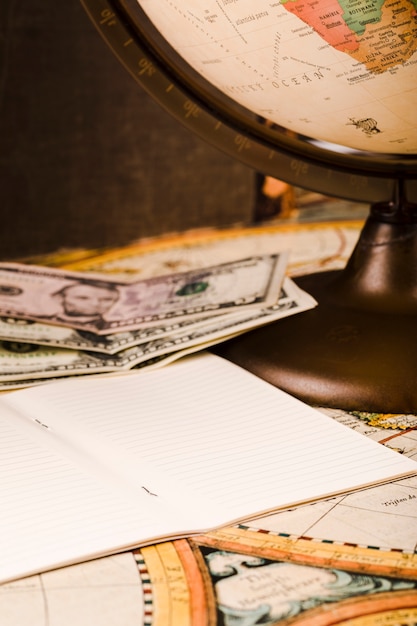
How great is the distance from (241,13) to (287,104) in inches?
4.6

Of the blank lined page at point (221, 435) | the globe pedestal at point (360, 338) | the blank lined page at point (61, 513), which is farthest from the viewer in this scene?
the globe pedestal at point (360, 338)

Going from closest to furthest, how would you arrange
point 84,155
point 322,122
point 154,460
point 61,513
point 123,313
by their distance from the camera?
point 61,513 → point 154,460 → point 322,122 → point 123,313 → point 84,155

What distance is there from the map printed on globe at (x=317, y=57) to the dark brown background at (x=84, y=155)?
1.00 metres

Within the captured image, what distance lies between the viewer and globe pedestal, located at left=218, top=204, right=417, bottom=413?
39.9 inches

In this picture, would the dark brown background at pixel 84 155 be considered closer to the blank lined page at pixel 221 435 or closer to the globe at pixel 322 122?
the globe at pixel 322 122

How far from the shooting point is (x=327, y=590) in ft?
2.23

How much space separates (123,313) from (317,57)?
1.59 feet

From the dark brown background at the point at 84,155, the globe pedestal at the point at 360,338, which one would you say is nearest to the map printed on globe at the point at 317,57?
the globe pedestal at the point at 360,338

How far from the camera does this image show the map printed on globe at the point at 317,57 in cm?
87

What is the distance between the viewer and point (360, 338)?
1.07 meters

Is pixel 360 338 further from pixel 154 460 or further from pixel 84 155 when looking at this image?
pixel 84 155

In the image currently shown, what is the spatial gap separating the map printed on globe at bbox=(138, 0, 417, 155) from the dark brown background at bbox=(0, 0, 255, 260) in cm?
100

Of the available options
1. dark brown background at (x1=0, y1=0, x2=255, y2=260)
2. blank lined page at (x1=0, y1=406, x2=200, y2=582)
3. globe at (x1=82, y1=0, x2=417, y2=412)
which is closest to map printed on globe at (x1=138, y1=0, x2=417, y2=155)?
globe at (x1=82, y1=0, x2=417, y2=412)

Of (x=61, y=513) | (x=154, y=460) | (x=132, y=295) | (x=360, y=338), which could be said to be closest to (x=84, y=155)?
(x=132, y=295)
